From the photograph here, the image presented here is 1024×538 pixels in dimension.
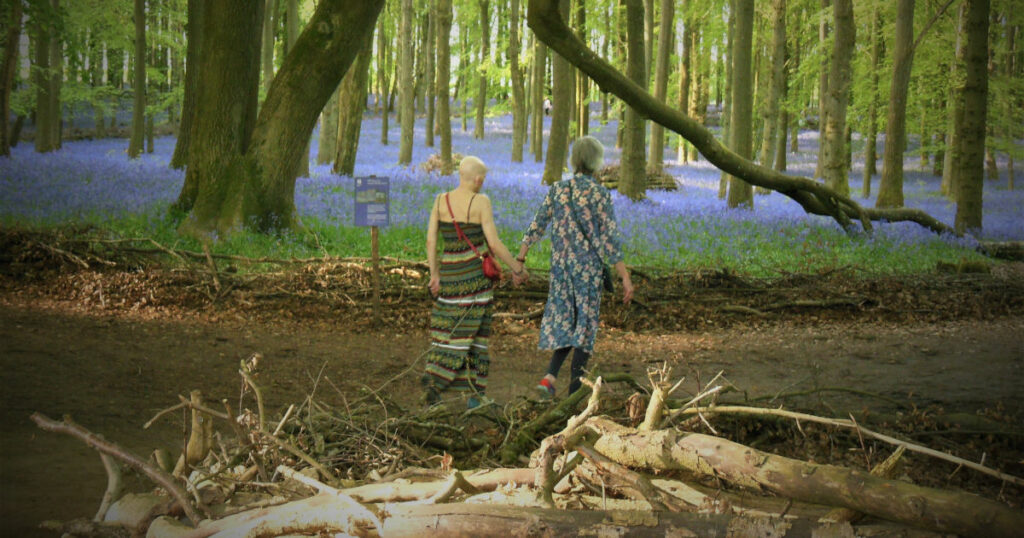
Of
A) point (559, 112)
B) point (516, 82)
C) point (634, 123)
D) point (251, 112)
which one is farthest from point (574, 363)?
point (516, 82)

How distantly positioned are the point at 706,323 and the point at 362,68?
41.8ft

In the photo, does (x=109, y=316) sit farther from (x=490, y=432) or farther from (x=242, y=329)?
(x=490, y=432)

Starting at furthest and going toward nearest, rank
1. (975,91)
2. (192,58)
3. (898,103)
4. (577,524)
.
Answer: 1. (898,103)
2. (192,58)
3. (975,91)
4. (577,524)

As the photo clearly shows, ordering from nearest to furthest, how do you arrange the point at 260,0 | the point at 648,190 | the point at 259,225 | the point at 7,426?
the point at 7,426 < the point at 259,225 < the point at 260,0 < the point at 648,190

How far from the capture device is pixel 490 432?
4.86 metres

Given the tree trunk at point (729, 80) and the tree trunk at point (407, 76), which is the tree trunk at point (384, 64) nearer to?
the tree trunk at point (407, 76)

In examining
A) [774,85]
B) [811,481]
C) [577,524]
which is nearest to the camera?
[577,524]

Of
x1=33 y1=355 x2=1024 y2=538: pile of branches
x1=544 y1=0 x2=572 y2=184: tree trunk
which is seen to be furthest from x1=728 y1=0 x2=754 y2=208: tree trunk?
x1=33 y1=355 x2=1024 y2=538: pile of branches

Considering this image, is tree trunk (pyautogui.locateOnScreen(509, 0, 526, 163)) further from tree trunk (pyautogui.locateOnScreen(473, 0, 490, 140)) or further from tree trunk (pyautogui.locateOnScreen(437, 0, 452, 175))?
tree trunk (pyautogui.locateOnScreen(437, 0, 452, 175))

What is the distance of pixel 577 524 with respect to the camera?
2.56m

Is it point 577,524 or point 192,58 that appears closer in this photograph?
point 577,524

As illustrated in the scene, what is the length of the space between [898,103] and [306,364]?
565 inches

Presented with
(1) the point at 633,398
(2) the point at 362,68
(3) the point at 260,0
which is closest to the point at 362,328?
(1) the point at 633,398

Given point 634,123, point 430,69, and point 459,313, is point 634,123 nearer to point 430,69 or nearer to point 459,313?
point 459,313
